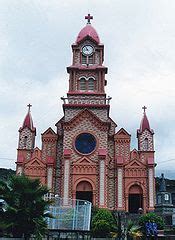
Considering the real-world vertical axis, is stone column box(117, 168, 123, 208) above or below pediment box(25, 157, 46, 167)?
below

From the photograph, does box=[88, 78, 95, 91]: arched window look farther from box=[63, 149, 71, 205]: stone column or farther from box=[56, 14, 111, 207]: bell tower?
box=[63, 149, 71, 205]: stone column

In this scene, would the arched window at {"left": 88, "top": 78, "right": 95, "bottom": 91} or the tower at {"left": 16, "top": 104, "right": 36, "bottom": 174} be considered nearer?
the tower at {"left": 16, "top": 104, "right": 36, "bottom": 174}

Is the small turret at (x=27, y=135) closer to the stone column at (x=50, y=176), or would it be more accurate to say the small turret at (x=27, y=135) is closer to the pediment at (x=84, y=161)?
the stone column at (x=50, y=176)

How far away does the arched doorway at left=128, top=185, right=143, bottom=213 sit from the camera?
4538cm

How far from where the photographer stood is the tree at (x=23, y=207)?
24.5 meters

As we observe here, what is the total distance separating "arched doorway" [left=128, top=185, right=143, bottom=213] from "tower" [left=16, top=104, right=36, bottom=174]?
12.7 meters

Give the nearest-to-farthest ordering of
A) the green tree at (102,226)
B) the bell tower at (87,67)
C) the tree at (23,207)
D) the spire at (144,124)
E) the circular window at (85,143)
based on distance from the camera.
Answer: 1. the tree at (23,207)
2. the green tree at (102,226)
3. the circular window at (85,143)
4. the spire at (144,124)
5. the bell tower at (87,67)

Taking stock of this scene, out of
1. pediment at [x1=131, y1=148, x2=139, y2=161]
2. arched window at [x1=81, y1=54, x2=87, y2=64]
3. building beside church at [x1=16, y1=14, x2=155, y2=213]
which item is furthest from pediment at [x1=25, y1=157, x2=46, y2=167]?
arched window at [x1=81, y1=54, x2=87, y2=64]

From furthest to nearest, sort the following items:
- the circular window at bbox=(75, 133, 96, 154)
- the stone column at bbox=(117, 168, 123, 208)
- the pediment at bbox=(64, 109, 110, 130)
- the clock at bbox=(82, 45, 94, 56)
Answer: the clock at bbox=(82, 45, 94, 56), the pediment at bbox=(64, 109, 110, 130), the circular window at bbox=(75, 133, 96, 154), the stone column at bbox=(117, 168, 123, 208)

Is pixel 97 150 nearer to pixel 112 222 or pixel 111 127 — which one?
pixel 111 127

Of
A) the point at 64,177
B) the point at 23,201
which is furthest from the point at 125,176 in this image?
the point at 23,201

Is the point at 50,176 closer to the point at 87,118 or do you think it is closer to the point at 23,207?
the point at 87,118

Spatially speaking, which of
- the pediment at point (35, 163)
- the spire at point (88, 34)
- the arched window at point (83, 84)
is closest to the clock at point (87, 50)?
the spire at point (88, 34)

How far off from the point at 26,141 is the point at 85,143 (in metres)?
7.44
